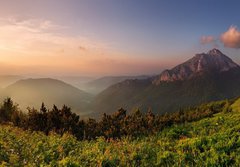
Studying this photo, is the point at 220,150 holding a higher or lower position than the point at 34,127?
higher

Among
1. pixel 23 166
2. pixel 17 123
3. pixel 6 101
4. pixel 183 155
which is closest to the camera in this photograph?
pixel 23 166

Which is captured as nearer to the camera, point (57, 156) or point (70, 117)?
point (57, 156)

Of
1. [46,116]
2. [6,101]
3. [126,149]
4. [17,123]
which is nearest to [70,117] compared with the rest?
[46,116]

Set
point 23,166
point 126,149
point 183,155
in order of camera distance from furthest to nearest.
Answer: point 126,149, point 183,155, point 23,166

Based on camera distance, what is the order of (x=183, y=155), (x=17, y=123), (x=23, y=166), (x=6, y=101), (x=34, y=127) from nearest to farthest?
(x=23, y=166) → (x=183, y=155) → (x=34, y=127) → (x=17, y=123) → (x=6, y=101)

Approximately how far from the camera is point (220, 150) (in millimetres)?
14281

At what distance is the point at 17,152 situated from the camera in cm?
1384

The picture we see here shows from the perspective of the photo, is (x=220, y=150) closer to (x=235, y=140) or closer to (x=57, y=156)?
(x=235, y=140)

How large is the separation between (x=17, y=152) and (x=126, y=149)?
5405mm

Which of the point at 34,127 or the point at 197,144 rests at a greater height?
the point at 197,144

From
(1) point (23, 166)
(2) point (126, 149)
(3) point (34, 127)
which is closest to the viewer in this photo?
(1) point (23, 166)

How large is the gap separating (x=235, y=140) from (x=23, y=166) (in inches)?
442

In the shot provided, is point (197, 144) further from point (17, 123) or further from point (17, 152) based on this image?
point (17, 123)

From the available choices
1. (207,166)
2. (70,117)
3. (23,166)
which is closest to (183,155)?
(207,166)
